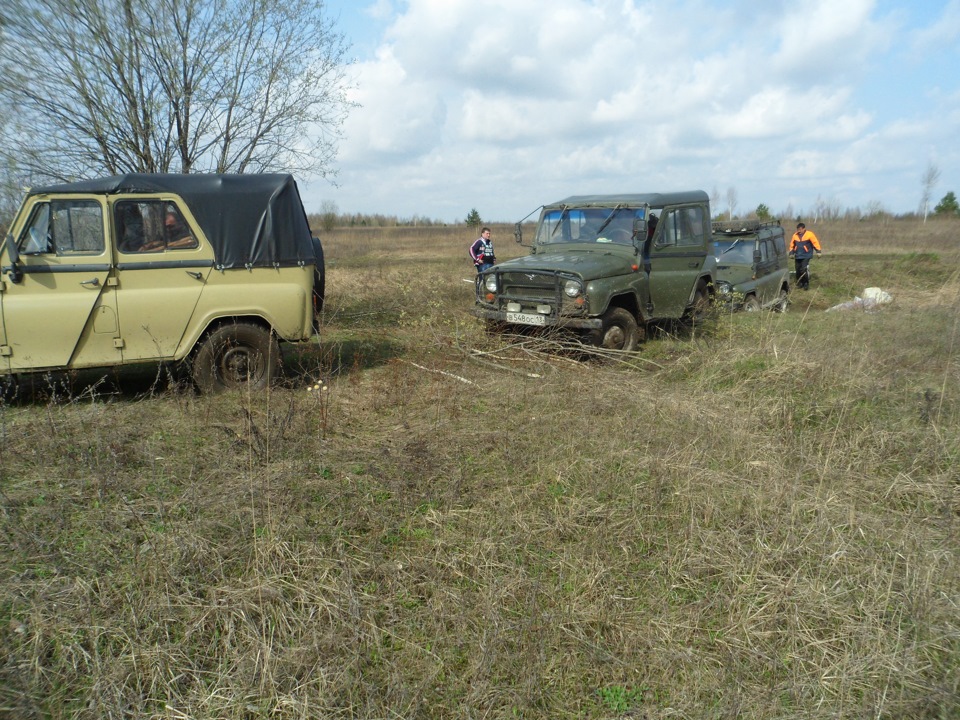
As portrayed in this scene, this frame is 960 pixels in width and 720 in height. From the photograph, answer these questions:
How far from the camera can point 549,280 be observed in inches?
332

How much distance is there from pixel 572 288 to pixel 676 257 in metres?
2.30

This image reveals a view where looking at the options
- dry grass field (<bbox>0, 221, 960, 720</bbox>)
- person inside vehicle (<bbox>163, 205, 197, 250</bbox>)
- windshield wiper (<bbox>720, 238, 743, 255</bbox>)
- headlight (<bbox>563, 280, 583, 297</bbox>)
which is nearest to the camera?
dry grass field (<bbox>0, 221, 960, 720</bbox>)

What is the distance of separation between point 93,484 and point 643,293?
6877 millimetres

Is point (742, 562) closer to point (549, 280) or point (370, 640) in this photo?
point (370, 640)

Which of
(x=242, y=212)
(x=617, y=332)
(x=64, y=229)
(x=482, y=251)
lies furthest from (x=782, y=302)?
(x=64, y=229)

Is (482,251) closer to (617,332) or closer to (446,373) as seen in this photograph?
(617,332)

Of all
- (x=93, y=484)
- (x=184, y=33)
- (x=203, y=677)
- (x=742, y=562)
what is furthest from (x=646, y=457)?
(x=184, y=33)

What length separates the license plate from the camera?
8.45 meters

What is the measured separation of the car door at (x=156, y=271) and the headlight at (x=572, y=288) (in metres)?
4.03

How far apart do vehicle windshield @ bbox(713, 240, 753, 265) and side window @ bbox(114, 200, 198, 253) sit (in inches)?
394

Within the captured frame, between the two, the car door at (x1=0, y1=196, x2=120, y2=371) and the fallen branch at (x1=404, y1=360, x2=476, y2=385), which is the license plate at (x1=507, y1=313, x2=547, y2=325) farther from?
the car door at (x1=0, y1=196, x2=120, y2=371)

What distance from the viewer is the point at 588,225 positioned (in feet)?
32.0

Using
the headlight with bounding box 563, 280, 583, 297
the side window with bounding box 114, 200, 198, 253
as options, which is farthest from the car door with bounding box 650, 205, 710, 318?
the side window with bounding box 114, 200, 198, 253

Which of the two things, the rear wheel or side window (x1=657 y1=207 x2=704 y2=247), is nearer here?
side window (x1=657 y1=207 x2=704 y2=247)
